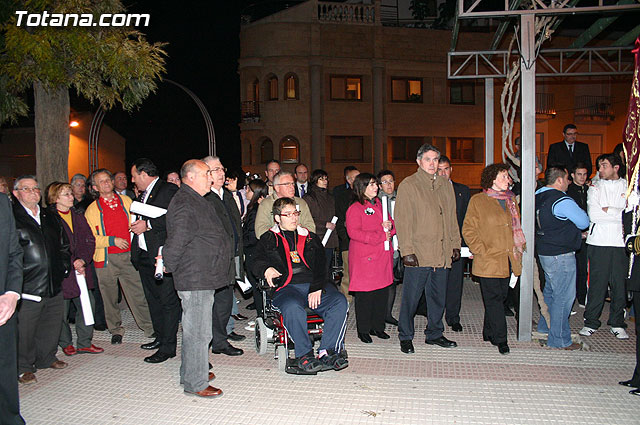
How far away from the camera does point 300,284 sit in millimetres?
5996

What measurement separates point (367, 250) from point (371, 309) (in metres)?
0.78

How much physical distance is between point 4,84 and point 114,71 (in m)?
2.35

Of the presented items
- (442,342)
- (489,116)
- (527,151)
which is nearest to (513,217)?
(527,151)

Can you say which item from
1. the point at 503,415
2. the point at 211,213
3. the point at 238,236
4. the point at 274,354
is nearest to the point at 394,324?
the point at 274,354

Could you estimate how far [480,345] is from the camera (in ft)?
21.5

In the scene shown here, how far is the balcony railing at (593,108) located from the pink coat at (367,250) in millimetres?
28258

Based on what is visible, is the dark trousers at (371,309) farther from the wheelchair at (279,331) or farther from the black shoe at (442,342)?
the wheelchair at (279,331)

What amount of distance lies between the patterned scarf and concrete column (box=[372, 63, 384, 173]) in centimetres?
2200

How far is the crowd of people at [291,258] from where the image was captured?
5137mm

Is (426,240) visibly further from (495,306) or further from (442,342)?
(442,342)

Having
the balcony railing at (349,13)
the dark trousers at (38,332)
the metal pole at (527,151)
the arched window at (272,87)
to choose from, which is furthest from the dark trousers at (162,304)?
the balcony railing at (349,13)

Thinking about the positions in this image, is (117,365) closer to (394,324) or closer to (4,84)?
(394,324)

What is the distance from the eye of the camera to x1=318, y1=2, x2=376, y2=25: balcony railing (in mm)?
27984

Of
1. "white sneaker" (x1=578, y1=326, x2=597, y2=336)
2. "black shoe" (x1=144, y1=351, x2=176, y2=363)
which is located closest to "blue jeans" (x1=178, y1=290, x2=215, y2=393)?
"black shoe" (x1=144, y1=351, x2=176, y2=363)
